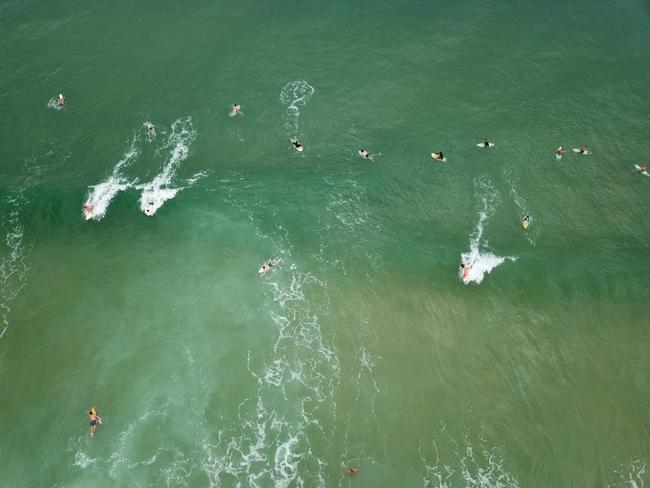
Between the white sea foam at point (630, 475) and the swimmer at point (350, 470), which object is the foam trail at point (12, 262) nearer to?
the swimmer at point (350, 470)

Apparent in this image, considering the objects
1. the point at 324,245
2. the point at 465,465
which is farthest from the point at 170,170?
the point at 465,465

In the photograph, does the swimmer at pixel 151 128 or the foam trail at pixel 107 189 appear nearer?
the foam trail at pixel 107 189

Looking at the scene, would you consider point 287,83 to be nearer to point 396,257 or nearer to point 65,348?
point 396,257

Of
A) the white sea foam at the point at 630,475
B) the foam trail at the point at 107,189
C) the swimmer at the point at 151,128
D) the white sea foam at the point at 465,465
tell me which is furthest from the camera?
the swimmer at the point at 151,128

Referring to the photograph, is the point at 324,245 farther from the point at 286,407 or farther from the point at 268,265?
the point at 286,407

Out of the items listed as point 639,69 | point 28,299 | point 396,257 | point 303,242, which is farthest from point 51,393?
point 639,69

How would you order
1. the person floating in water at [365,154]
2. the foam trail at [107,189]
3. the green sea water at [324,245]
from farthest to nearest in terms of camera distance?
the person floating in water at [365,154] → the foam trail at [107,189] → the green sea water at [324,245]

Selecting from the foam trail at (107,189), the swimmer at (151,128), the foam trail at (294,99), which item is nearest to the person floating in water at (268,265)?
the foam trail at (294,99)
